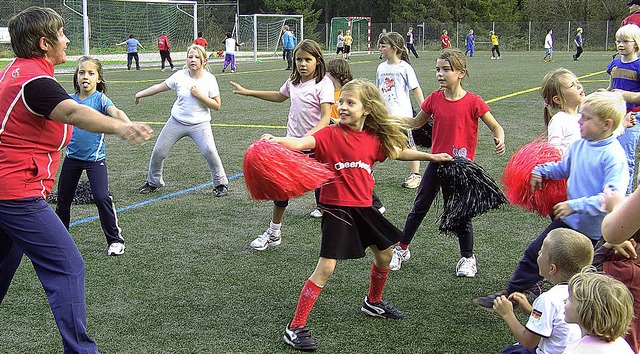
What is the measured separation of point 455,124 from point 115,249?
10.2ft

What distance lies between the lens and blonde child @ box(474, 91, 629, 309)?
13.1 ft

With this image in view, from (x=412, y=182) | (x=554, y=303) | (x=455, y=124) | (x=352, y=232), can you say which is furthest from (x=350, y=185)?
(x=412, y=182)

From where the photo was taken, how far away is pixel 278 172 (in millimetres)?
4352

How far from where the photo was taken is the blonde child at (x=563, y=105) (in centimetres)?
496

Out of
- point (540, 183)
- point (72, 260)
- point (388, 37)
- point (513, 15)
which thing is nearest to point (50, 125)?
point (72, 260)

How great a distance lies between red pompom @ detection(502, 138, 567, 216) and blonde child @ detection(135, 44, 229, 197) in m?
4.34

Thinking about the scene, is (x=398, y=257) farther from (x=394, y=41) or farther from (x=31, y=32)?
(x=394, y=41)

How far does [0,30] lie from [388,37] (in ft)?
116

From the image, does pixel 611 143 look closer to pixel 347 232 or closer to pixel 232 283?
pixel 347 232

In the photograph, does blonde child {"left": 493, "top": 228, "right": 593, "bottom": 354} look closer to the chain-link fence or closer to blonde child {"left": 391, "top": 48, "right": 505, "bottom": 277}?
blonde child {"left": 391, "top": 48, "right": 505, "bottom": 277}

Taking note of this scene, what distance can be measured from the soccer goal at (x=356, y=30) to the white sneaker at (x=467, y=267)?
53.4 metres

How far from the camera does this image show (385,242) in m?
4.68

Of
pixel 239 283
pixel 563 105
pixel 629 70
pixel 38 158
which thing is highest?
pixel 629 70

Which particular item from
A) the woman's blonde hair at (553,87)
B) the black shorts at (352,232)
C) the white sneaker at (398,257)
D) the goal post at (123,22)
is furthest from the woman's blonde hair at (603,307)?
the goal post at (123,22)
